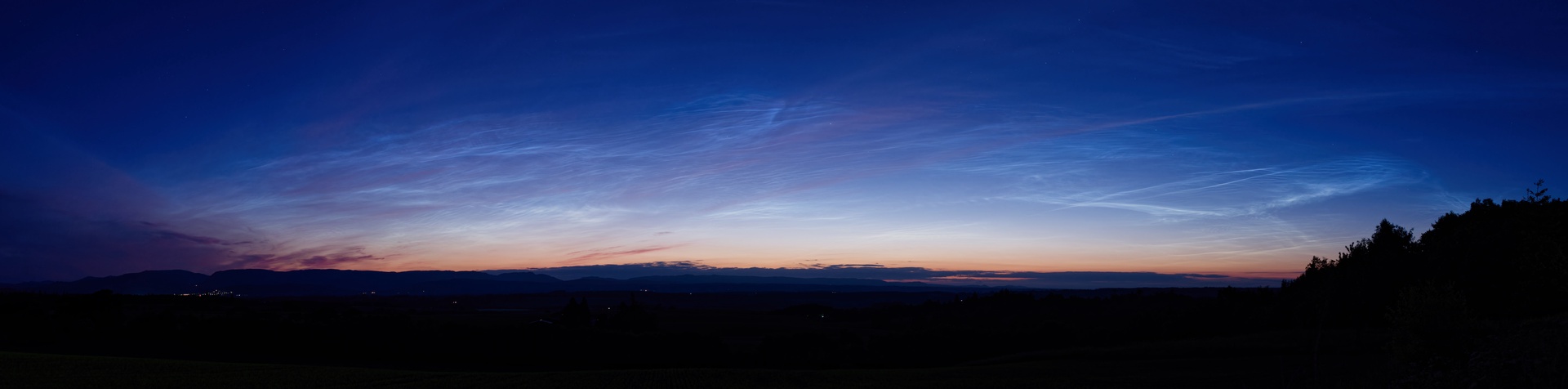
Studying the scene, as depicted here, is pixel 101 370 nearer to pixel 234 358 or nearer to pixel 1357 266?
pixel 234 358

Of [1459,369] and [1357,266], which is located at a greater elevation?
[1357,266]

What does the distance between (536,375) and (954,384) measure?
20.2 metres

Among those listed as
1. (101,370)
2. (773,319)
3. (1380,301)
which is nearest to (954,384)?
(1380,301)

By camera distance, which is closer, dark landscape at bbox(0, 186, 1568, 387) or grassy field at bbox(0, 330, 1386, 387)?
dark landscape at bbox(0, 186, 1568, 387)

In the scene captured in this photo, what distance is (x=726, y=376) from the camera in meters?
37.6

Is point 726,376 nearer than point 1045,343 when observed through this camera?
Yes

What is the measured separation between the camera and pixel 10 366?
36062mm

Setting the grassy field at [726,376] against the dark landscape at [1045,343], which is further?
the grassy field at [726,376]

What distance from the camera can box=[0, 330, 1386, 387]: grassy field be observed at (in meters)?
31.4

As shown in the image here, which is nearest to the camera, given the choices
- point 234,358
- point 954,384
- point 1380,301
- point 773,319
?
point 954,384

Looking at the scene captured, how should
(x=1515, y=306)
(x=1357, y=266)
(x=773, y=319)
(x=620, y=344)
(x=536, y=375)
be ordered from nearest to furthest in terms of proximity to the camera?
(x=1357, y=266), (x=536, y=375), (x=1515, y=306), (x=620, y=344), (x=773, y=319)

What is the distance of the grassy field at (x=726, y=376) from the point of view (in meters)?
31.4

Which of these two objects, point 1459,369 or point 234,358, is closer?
point 1459,369

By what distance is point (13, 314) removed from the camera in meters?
72.4
